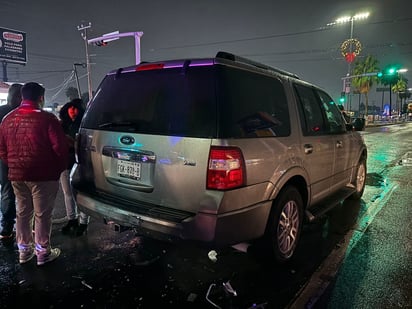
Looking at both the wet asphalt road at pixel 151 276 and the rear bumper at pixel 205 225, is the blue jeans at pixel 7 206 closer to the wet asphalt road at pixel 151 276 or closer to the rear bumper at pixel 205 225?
the wet asphalt road at pixel 151 276

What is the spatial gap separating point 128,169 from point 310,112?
2232mm

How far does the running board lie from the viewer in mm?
3646

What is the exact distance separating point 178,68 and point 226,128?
758mm

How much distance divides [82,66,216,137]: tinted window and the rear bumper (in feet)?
2.20

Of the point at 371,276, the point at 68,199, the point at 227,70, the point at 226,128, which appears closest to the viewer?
the point at 226,128

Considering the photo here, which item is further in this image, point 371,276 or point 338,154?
point 338,154

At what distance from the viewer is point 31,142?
118 inches

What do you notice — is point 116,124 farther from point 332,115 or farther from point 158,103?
point 332,115

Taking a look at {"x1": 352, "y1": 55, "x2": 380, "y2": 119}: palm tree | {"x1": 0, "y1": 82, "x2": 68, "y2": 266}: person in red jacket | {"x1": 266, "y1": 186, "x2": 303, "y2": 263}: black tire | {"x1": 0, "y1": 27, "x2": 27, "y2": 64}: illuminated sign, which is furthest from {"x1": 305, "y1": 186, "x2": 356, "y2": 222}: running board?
{"x1": 352, "y1": 55, "x2": 380, "y2": 119}: palm tree

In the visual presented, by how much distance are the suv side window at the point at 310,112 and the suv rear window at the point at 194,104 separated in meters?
0.36

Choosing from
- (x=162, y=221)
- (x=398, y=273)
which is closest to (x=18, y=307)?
(x=162, y=221)

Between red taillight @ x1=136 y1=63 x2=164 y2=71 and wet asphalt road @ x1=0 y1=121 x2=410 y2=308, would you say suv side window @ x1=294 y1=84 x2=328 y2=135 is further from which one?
red taillight @ x1=136 y1=63 x2=164 y2=71

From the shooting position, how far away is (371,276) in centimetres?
311

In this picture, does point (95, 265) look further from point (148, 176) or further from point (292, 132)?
point (292, 132)
